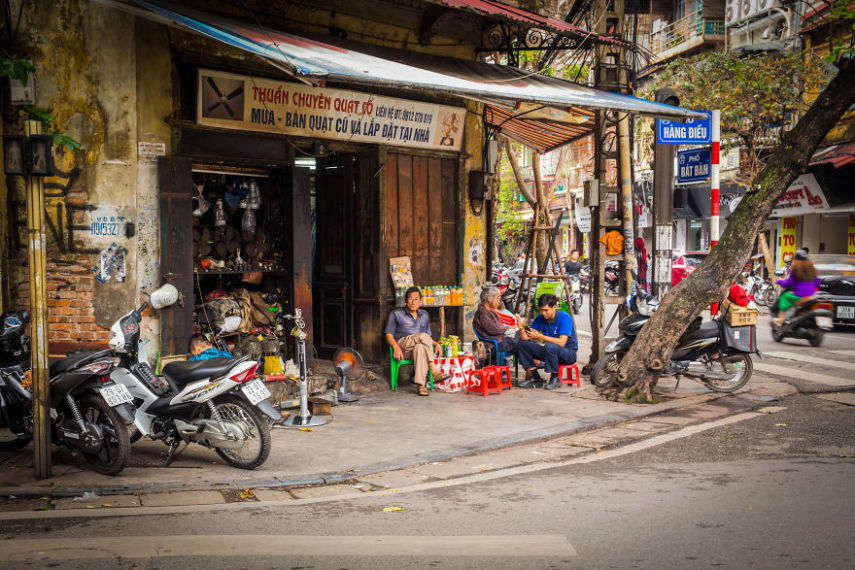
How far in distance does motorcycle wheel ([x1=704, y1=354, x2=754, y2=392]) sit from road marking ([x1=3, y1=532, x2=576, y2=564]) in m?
5.95

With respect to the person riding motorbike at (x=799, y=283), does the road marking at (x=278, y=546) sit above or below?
below

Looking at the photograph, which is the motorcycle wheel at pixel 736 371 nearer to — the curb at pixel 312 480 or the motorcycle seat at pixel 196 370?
the curb at pixel 312 480

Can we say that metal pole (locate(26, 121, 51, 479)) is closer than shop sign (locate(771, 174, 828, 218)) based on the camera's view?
Yes

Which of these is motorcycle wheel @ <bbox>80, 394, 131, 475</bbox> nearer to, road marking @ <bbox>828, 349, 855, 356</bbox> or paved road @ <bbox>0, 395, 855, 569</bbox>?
paved road @ <bbox>0, 395, 855, 569</bbox>

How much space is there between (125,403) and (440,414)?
352 centimetres

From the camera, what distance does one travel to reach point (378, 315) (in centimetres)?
1046

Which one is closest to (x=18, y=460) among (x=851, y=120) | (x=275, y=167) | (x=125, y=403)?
(x=125, y=403)

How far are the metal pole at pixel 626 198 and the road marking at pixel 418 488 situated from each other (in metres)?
3.93

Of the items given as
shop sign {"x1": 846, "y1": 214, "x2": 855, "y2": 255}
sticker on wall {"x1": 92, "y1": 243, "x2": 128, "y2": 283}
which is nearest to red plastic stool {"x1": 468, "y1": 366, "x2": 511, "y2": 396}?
sticker on wall {"x1": 92, "y1": 243, "x2": 128, "y2": 283}

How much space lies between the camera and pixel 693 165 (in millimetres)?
11102

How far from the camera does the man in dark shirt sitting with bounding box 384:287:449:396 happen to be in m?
9.70

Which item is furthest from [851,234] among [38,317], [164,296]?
[38,317]

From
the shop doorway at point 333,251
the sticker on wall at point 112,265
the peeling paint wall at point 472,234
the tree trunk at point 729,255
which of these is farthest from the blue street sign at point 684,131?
the sticker on wall at point 112,265

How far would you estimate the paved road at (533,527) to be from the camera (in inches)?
164
